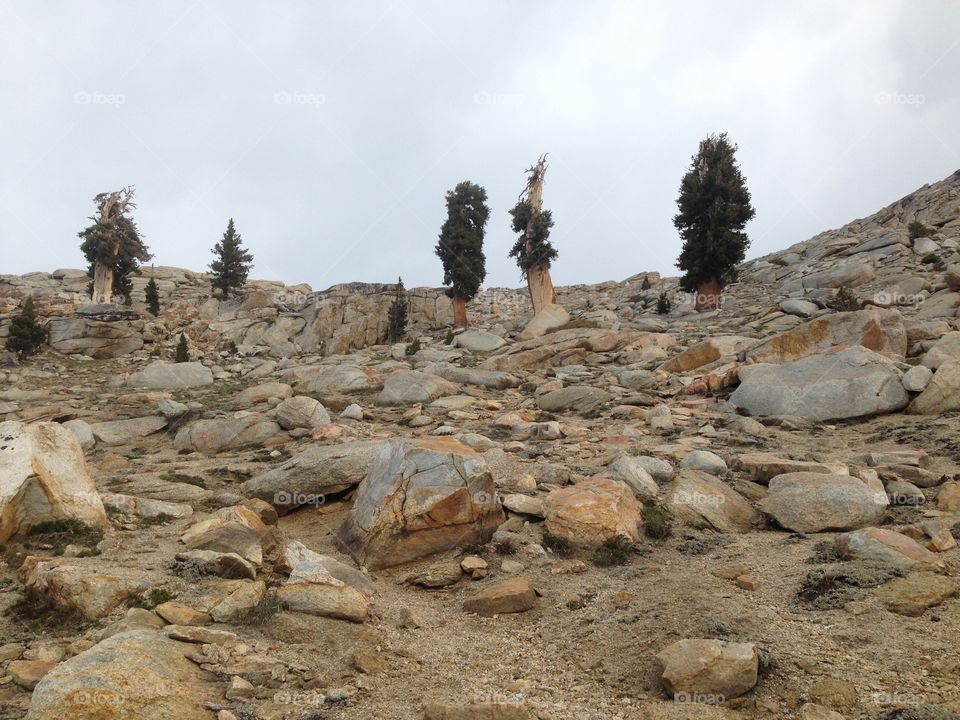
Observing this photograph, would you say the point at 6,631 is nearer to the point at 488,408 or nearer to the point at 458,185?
the point at 488,408

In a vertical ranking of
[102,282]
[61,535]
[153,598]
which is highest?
[102,282]

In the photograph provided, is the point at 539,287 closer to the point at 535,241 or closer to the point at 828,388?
the point at 535,241

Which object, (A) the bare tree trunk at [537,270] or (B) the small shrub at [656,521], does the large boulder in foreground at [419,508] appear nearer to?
(B) the small shrub at [656,521]

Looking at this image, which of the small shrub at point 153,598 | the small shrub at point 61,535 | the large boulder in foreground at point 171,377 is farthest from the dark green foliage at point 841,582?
the large boulder in foreground at point 171,377

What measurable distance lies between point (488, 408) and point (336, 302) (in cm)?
2527

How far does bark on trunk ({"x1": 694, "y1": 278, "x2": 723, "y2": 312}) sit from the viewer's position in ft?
108

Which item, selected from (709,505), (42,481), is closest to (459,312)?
(709,505)

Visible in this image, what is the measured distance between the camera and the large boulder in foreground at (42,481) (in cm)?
709

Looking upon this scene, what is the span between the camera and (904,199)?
42562 mm

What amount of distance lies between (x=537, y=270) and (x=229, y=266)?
25489mm

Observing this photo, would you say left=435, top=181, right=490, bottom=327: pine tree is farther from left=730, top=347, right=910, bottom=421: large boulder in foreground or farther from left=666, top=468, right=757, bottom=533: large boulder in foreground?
left=666, top=468, right=757, bottom=533: large boulder in foreground

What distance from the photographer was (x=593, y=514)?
26.7 ft

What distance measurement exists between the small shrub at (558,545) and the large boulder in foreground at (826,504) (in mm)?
3230

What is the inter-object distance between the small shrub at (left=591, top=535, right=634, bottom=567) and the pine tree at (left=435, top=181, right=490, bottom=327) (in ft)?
106
